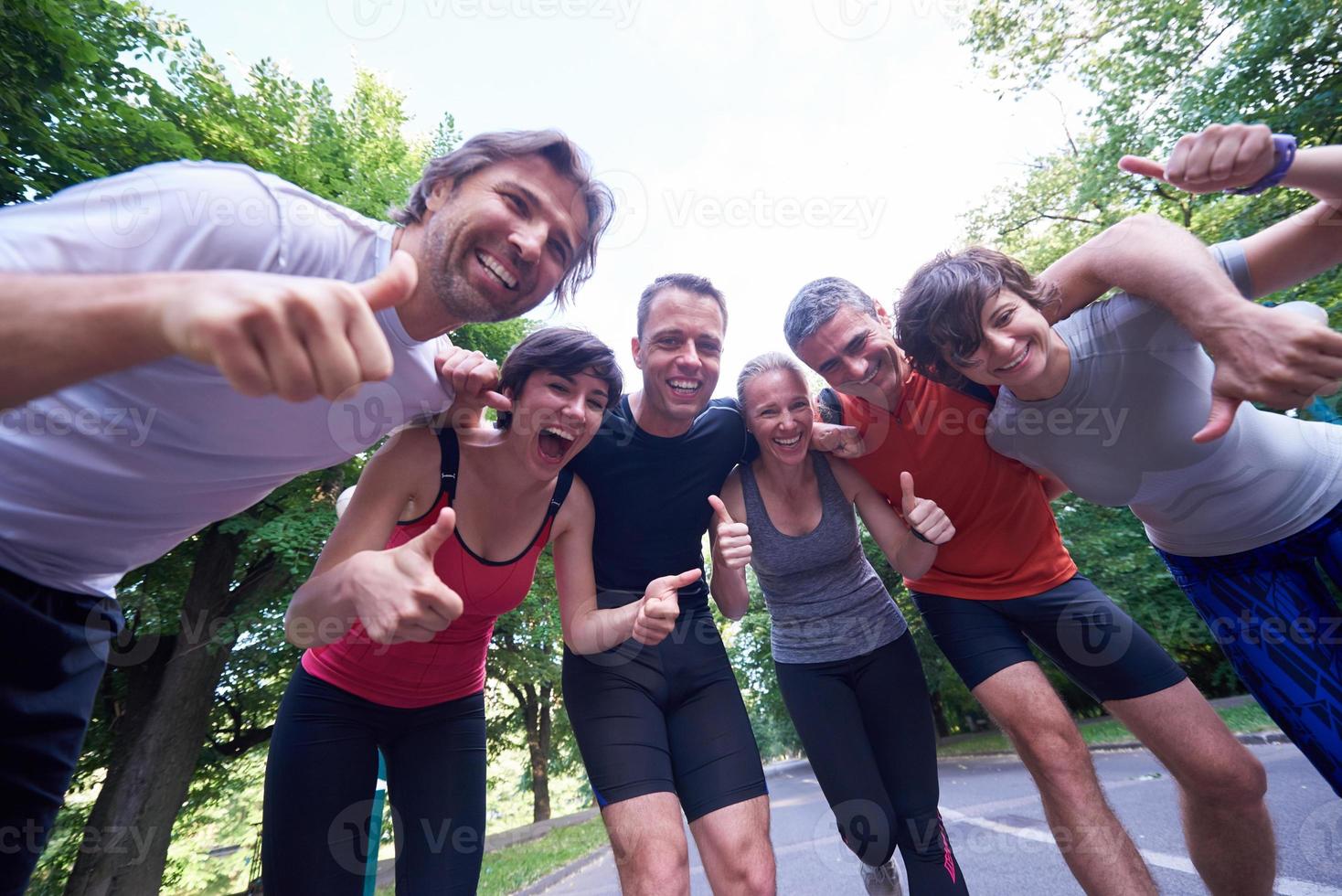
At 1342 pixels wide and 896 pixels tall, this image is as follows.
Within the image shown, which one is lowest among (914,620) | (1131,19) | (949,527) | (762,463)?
(949,527)

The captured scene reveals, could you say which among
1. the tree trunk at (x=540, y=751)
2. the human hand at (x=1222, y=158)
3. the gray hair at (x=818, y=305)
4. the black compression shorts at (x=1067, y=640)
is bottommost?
the black compression shorts at (x=1067, y=640)

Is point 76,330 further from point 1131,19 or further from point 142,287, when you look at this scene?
point 1131,19

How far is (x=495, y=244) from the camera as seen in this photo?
2.16m

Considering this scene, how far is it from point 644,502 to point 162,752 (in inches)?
342

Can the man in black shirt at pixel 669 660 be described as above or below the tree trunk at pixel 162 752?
below

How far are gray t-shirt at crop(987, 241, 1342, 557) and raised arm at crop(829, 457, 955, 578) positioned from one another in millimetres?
533

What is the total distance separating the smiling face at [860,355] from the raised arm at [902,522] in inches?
14.8

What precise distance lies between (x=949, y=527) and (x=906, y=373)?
78 cm

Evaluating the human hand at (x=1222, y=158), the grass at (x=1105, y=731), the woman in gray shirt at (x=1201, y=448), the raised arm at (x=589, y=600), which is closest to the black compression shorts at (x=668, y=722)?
the raised arm at (x=589, y=600)

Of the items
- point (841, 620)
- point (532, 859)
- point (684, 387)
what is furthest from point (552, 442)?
point (532, 859)

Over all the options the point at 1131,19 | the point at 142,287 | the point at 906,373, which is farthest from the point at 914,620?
the point at 142,287

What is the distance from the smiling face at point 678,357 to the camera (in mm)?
2836

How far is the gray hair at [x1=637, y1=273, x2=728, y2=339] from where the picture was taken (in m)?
3.04

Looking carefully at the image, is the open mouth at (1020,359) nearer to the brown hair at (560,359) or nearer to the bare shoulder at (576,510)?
the brown hair at (560,359)
